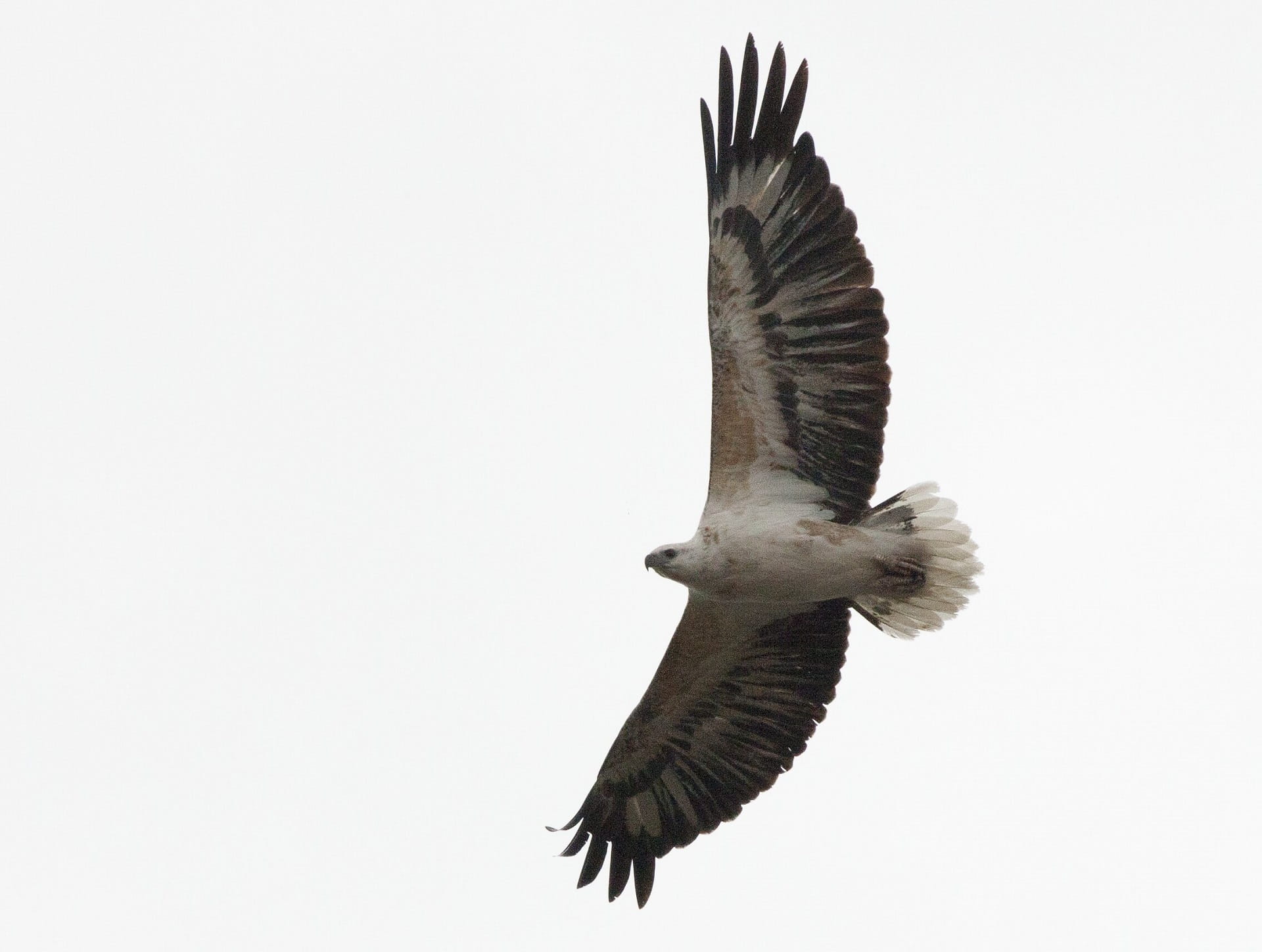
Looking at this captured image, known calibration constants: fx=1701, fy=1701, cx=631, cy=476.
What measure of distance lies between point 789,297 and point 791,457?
0.96 m

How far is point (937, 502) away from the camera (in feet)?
A: 33.0

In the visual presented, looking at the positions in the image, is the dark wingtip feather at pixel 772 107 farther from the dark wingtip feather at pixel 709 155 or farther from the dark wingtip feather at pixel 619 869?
the dark wingtip feather at pixel 619 869

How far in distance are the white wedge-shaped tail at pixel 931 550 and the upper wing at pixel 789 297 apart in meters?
0.22

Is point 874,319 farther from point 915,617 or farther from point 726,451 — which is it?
point 915,617

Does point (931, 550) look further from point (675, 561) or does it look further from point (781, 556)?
point (675, 561)

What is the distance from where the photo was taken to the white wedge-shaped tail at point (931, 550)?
396 inches

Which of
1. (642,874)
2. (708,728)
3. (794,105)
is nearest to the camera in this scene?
(794,105)

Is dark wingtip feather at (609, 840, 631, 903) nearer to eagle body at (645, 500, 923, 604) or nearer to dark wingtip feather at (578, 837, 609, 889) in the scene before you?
dark wingtip feather at (578, 837, 609, 889)

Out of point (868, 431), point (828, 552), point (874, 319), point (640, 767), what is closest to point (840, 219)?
point (874, 319)

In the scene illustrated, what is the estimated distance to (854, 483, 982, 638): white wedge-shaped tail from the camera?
10.0 metres

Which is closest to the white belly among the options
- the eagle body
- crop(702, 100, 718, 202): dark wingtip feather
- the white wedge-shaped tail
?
the eagle body

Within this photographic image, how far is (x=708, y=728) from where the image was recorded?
10938 millimetres

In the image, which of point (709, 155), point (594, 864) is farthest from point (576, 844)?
point (709, 155)

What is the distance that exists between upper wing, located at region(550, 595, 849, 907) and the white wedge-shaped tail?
1.70ft
